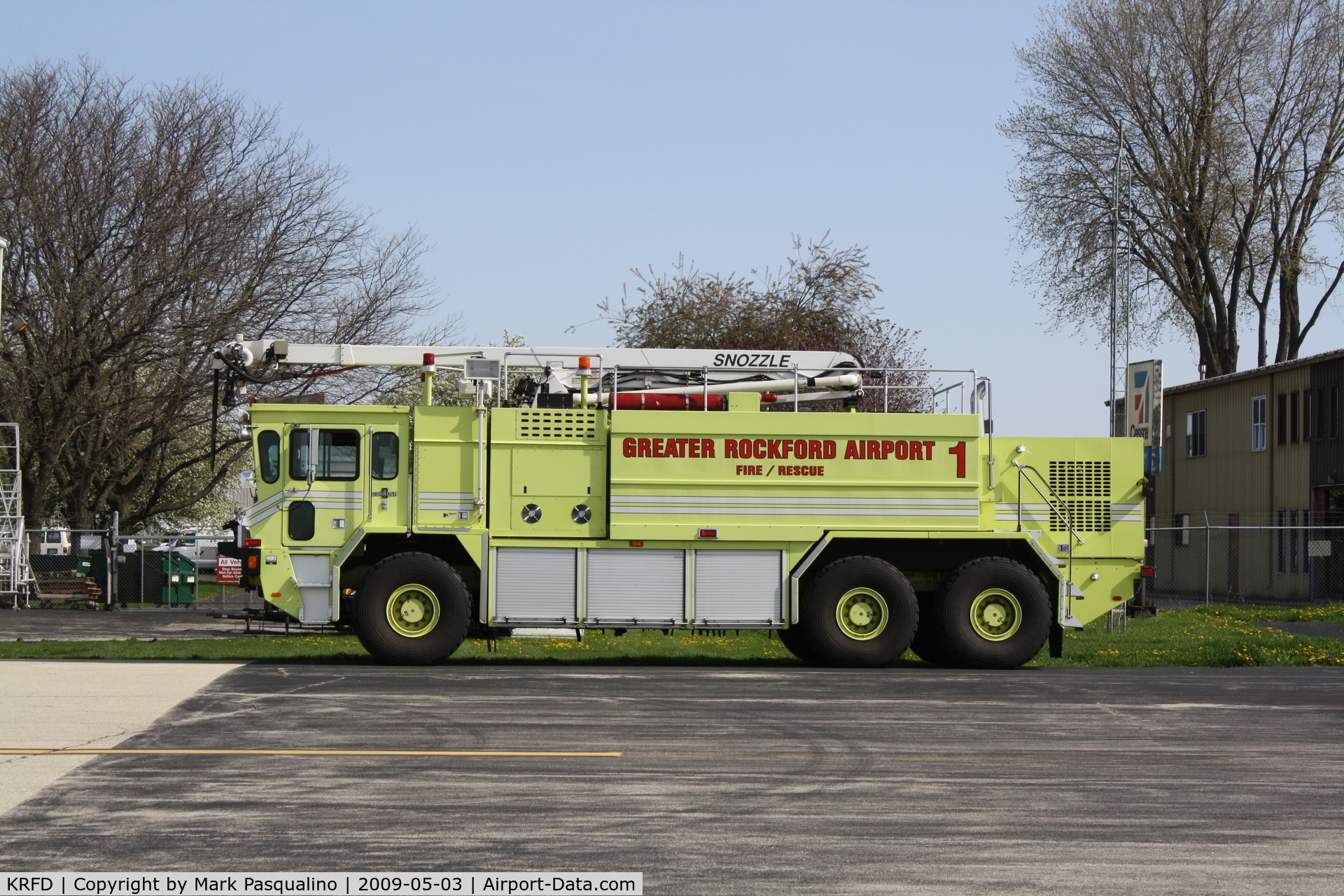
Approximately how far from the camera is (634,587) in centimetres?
1625

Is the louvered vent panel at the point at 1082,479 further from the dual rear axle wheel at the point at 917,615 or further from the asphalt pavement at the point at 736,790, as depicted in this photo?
the asphalt pavement at the point at 736,790

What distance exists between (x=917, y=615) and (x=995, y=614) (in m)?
0.98

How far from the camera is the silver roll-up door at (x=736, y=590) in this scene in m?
16.3

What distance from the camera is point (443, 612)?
52.5ft

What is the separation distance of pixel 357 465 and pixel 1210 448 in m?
34.1

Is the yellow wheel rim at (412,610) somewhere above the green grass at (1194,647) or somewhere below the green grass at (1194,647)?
above

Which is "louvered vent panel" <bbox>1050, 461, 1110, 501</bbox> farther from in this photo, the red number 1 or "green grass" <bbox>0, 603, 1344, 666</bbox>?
"green grass" <bbox>0, 603, 1344, 666</bbox>

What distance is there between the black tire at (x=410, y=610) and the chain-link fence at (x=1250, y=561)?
69.6 feet

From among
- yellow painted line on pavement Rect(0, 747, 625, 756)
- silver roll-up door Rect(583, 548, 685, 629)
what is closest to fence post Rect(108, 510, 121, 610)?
silver roll-up door Rect(583, 548, 685, 629)

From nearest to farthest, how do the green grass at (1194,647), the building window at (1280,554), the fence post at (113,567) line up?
the green grass at (1194,647) < the fence post at (113,567) < the building window at (1280,554)

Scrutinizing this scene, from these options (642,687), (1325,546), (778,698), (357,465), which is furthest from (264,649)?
(1325,546)

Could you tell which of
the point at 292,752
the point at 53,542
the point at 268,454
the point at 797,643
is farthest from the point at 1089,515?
the point at 53,542

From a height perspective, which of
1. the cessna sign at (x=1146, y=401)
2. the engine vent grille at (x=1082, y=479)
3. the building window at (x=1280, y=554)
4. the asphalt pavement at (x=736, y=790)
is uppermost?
the cessna sign at (x=1146, y=401)

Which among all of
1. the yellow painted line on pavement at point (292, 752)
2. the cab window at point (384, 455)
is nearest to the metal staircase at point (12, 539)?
the cab window at point (384, 455)
